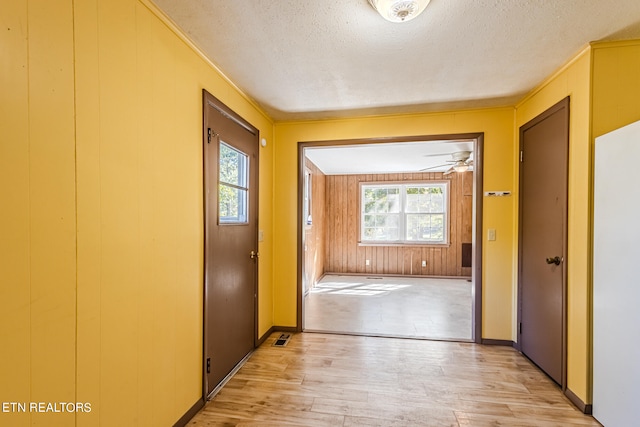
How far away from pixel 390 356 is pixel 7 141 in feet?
9.41

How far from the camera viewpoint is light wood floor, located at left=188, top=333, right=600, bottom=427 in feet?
5.97

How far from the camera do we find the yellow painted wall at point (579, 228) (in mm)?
1856

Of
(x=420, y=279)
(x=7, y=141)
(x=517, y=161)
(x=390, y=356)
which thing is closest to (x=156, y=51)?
(x=7, y=141)

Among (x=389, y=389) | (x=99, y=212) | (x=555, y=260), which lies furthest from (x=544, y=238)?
(x=99, y=212)

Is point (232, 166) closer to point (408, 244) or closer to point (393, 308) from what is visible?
point (393, 308)

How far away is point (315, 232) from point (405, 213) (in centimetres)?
228

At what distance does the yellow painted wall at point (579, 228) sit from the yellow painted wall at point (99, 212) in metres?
2.58

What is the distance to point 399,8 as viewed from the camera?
143 cm

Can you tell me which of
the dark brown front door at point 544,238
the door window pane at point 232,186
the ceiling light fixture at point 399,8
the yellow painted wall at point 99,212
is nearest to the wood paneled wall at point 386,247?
the dark brown front door at point 544,238

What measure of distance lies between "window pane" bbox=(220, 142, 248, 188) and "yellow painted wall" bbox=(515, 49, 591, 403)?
8.36 feet

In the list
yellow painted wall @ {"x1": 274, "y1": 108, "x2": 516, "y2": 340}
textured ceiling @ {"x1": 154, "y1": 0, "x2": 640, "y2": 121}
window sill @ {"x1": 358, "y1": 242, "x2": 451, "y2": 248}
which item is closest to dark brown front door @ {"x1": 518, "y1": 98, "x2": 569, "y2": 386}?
yellow painted wall @ {"x1": 274, "y1": 108, "x2": 516, "y2": 340}

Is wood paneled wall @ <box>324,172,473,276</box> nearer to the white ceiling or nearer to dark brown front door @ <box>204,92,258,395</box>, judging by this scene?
the white ceiling

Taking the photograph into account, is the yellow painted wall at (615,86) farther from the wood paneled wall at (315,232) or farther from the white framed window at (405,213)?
the white framed window at (405,213)

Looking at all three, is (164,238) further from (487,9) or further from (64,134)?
(487,9)
